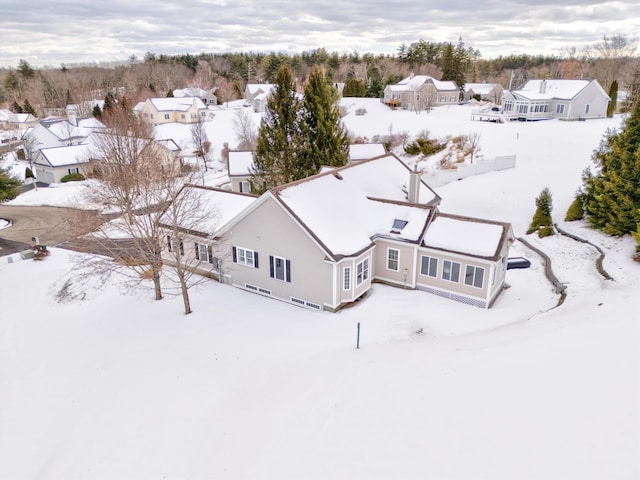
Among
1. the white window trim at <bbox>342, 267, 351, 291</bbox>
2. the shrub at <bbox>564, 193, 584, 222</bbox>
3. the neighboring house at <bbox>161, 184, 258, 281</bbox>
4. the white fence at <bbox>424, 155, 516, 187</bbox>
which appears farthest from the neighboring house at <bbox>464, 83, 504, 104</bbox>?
the white window trim at <bbox>342, 267, 351, 291</bbox>

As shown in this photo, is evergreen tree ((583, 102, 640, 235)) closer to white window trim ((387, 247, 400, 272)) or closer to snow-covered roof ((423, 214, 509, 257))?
snow-covered roof ((423, 214, 509, 257))

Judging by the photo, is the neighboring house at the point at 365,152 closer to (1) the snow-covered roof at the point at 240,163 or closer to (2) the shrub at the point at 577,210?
(1) the snow-covered roof at the point at 240,163

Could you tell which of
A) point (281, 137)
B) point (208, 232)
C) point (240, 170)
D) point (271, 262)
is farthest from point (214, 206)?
point (240, 170)

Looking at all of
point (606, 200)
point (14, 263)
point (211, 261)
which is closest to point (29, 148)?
point (14, 263)

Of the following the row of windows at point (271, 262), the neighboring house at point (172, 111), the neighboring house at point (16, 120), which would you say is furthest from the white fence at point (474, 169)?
the neighboring house at point (16, 120)

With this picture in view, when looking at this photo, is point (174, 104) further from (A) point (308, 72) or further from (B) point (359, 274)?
(B) point (359, 274)
